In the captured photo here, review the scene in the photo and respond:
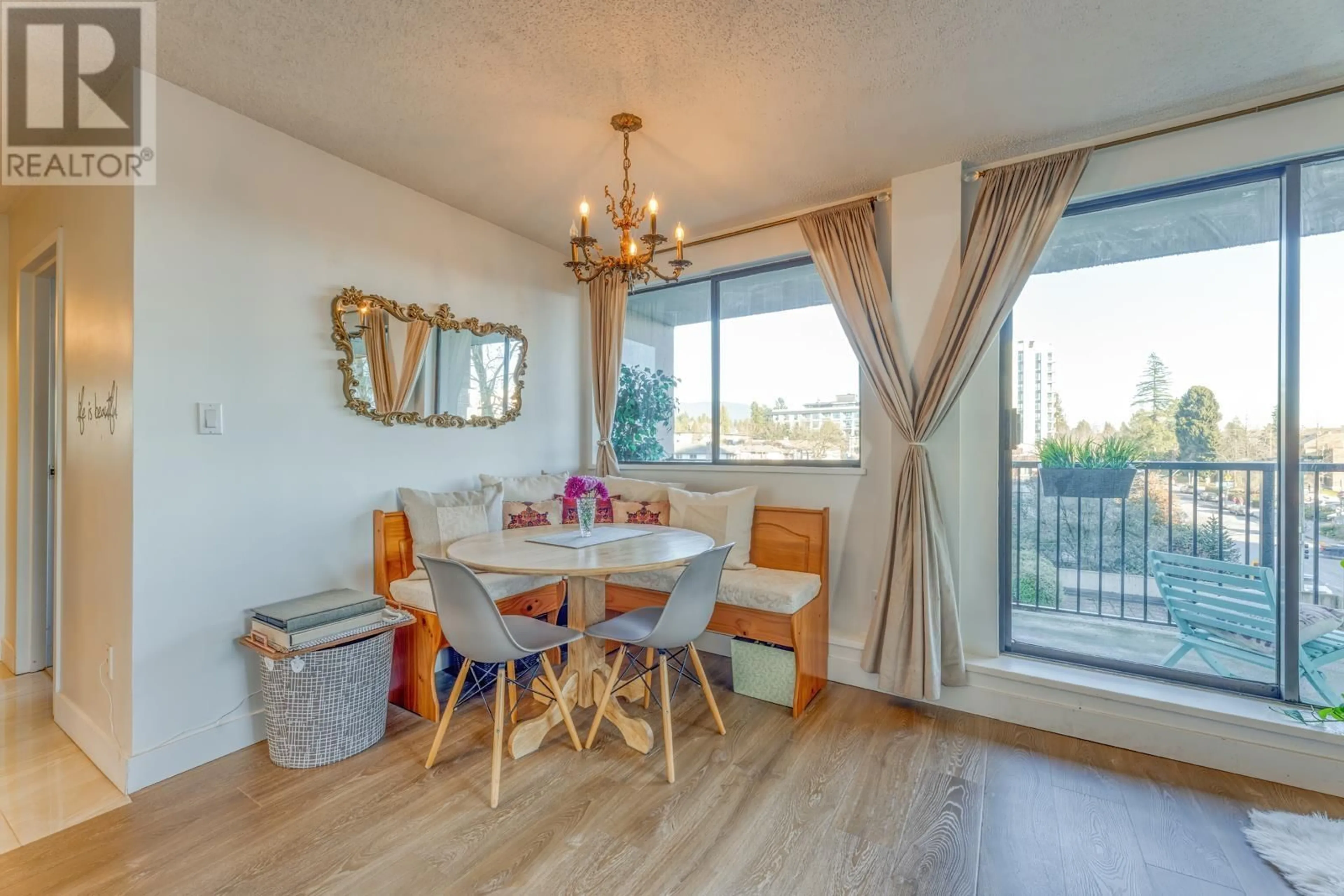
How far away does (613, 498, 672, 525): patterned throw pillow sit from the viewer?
10.8 feet

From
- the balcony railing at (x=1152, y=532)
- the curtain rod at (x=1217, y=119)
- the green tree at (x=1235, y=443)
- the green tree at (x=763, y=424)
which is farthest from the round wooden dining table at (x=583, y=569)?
the curtain rod at (x=1217, y=119)

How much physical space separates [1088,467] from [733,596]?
70.2 inches

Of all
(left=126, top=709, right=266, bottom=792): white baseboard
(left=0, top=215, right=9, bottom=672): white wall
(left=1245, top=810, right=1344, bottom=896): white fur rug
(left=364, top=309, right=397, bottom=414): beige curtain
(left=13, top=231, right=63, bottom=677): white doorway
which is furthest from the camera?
(left=0, top=215, right=9, bottom=672): white wall

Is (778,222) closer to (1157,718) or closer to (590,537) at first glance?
(590,537)

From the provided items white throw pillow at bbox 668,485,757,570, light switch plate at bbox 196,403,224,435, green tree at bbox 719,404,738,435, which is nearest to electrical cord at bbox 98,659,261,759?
light switch plate at bbox 196,403,224,435

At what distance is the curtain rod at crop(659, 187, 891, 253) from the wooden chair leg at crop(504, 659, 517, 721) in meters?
2.03

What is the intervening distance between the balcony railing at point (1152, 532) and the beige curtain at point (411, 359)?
10.1 feet

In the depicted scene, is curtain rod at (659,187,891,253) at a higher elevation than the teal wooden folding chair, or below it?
higher

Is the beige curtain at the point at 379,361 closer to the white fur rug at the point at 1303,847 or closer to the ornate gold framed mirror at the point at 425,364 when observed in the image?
the ornate gold framed mirror at the point at 425,364

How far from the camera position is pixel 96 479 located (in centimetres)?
228

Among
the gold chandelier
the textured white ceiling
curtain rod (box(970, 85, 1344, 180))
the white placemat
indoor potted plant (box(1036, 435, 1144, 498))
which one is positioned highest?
the textured white ceiling

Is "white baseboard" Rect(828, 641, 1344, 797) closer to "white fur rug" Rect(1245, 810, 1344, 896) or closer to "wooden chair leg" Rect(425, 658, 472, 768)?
"white fur rug" Rect(1245, 810, 1344, 896)

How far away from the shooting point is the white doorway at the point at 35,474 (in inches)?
119

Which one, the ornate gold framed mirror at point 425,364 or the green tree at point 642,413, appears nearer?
the ornate gold framed mirror at point 425,364
